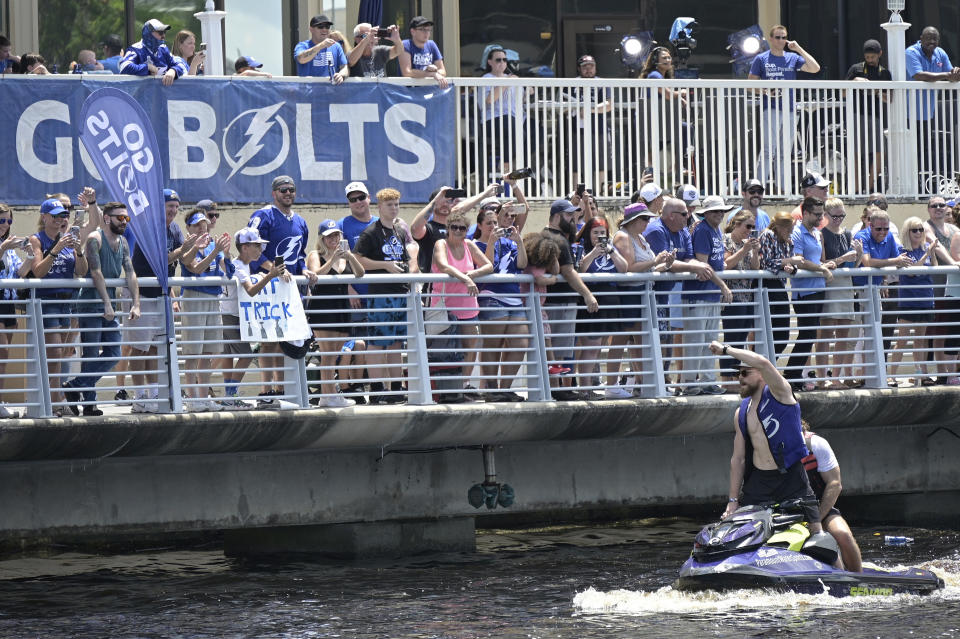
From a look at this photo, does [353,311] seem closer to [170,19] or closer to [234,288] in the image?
[234,288]

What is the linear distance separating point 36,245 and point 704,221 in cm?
564

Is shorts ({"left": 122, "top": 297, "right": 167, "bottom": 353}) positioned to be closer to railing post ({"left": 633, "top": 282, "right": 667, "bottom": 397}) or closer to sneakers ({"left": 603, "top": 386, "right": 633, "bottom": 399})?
sneakers ({"left": 603, "top": 386, "right": 633, "bottom": 399})

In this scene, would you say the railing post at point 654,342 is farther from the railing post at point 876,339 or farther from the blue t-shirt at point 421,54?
the blue t-shirt at point 421,54

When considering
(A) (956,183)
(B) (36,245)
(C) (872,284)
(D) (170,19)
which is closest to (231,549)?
(B) (36,245)

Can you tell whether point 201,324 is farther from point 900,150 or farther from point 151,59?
point 900,150

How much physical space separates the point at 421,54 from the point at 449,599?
7.02 m

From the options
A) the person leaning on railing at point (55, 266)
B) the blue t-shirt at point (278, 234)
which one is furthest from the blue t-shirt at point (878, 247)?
the person leaning on railing at point (55, 266)

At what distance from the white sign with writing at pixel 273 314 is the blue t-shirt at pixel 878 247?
5.48 m

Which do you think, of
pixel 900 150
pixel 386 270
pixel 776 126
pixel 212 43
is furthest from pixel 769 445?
pixel 900 150

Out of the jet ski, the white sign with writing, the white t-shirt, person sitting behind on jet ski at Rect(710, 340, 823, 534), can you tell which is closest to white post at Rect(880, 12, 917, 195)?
the white t-shirt

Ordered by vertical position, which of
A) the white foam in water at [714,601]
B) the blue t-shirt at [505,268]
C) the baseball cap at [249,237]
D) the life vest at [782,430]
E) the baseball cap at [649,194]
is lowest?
the white foam in water at [714,601]

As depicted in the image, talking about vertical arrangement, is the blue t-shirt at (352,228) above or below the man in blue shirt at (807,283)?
above

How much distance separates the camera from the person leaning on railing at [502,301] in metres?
14.7

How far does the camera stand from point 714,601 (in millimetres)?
12469
